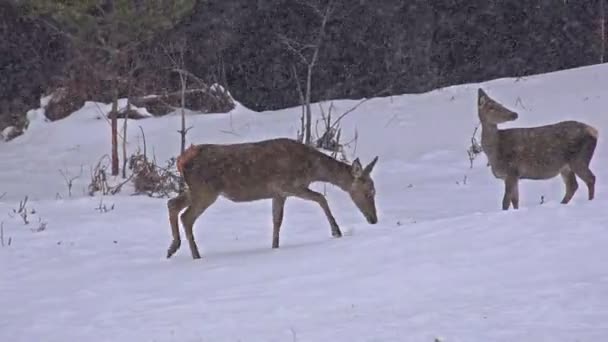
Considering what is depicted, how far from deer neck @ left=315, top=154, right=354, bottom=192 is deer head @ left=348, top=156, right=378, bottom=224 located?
5 centimetres

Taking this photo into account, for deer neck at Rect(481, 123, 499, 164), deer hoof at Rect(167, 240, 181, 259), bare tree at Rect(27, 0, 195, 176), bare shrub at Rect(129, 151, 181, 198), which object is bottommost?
bare shrub at Rect(129, 151, 181, 198)

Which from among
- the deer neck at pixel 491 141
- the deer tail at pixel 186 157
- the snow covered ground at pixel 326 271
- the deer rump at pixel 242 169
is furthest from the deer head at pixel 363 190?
the deer tail at pixel 186 157

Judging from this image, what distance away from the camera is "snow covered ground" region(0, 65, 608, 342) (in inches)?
259

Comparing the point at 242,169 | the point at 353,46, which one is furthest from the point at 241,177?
the point at 353,46

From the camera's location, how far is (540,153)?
1138 cm

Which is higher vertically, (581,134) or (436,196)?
(581,134)

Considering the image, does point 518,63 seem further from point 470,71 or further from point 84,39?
point 84,39

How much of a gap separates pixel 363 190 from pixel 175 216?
6.11 feet

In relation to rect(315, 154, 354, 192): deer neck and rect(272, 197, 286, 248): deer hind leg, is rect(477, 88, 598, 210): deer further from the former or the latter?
rect(272, 197, 286, 248): deer hind leg

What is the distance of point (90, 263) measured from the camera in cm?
1038

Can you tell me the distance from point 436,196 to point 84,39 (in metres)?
9.11

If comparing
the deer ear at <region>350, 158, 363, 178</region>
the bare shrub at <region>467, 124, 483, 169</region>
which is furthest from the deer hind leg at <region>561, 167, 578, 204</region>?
the bare shrub at <region>467, 124, 483, 169</region>

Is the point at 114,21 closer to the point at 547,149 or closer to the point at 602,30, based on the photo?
the point at 547,149

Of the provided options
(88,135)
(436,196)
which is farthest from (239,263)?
(88,135)
